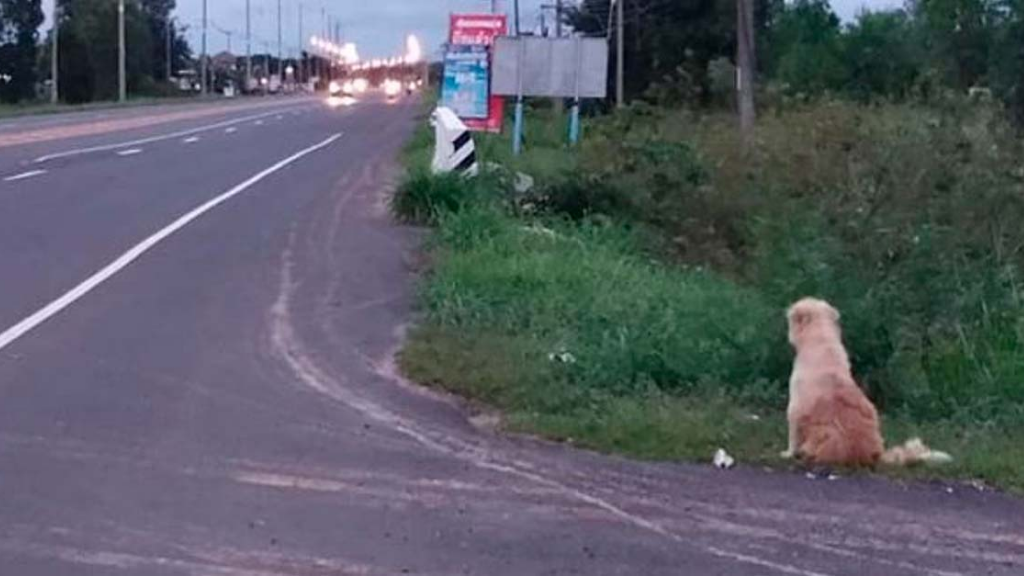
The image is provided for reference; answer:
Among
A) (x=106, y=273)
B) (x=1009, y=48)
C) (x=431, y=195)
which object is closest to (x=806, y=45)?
(x=1009, y=48)

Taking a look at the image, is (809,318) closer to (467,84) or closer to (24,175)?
(24,175)

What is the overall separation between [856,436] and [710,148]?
54.9 ft

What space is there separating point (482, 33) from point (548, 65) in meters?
6.78

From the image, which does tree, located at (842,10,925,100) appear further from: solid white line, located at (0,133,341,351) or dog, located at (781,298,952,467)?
dog, located at (781,298,952,467)

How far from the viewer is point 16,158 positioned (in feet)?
136

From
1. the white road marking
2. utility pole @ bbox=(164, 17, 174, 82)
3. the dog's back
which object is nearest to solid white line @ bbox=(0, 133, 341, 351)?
the white road marking

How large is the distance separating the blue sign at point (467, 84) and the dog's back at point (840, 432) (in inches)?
1159

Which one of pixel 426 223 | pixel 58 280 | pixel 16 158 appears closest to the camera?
pixel 58 280

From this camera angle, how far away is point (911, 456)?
10562mm

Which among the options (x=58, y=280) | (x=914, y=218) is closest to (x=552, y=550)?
(x=914, y=218)

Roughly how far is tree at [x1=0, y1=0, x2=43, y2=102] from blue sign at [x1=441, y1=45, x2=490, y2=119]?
75.4 metres

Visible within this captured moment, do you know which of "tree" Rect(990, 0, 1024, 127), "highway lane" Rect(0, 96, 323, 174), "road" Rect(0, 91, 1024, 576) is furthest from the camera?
"tree" Rect(990, 0, 1024, 127)

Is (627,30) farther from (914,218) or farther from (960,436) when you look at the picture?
(960,436)

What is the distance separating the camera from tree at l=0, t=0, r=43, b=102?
113 metres
